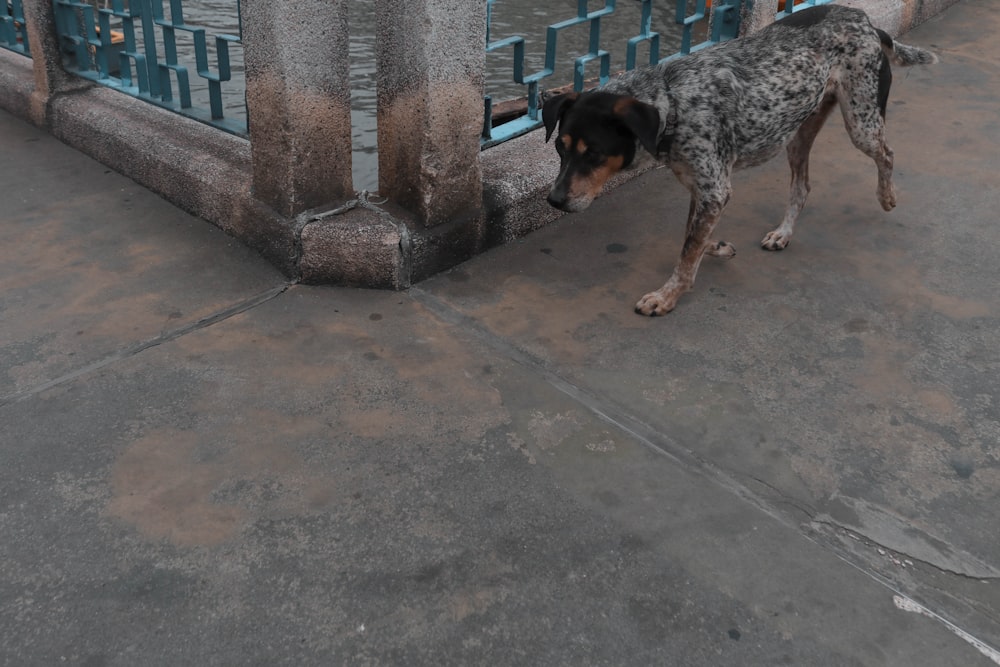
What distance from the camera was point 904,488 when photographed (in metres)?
2.70

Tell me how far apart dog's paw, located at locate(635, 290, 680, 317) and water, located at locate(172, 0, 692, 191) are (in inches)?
91.7

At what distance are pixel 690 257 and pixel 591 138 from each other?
69 centimetres

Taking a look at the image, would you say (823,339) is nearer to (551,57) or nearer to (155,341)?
(551,57)

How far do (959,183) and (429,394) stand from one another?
3.34 m

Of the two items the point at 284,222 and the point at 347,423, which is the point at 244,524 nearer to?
the point at 347,423

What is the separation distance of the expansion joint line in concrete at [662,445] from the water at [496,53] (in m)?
2.15

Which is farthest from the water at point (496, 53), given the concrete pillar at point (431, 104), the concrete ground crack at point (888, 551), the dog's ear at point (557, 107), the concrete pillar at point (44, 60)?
the concrete ground crack at point (888, 551)

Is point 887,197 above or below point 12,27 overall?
below

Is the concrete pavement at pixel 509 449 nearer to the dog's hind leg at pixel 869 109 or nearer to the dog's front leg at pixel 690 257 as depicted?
the dog's front leg at pixel 690 257

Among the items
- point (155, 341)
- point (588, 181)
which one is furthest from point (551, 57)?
point (155, 341)

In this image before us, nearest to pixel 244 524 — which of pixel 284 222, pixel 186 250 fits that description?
pixel 284 222

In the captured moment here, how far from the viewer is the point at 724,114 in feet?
12.0

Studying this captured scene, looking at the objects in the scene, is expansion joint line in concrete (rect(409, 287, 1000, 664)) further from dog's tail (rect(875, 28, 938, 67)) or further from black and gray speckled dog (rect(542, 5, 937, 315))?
dog's tail (rect(875, 28, 938, 67))

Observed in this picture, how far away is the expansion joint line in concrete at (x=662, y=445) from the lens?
2.37 metres
